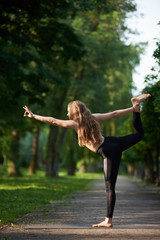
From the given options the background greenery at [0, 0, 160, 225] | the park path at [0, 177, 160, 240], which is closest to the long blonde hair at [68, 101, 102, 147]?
the park path at [0, 177, 160, 240]

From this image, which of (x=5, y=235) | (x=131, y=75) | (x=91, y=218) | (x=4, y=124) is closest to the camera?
(x=5, y=235)

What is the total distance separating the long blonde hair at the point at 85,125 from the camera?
22.5 ft

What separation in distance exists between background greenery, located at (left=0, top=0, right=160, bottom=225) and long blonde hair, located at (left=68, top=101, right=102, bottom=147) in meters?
5.62

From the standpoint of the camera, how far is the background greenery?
1781 centimetres

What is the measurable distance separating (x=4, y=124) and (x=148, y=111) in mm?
12154

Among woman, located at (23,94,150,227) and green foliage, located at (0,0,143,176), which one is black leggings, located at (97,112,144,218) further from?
green foliage, located at (0,0,143,176)

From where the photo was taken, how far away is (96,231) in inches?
259

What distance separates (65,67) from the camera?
27.2m

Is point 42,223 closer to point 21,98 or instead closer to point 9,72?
point 9,72

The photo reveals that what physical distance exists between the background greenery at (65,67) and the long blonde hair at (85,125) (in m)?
5.62

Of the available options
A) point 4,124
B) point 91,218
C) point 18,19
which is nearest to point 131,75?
point 4,124

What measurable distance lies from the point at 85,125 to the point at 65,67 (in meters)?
20.7

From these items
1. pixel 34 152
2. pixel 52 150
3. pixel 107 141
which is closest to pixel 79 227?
pixel 107 141

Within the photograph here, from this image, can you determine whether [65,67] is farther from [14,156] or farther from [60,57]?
[14,156]
